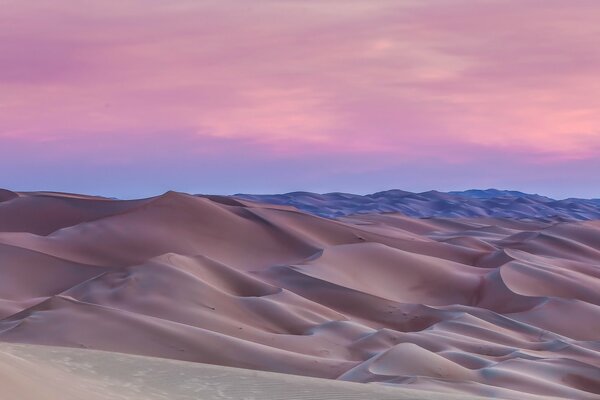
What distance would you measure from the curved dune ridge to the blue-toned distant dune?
149 ft

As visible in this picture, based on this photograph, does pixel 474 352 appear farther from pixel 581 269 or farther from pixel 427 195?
pixel 427 195

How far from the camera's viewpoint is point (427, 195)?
88.6 meters

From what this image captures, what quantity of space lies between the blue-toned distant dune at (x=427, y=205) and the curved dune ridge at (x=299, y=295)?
4548 cm

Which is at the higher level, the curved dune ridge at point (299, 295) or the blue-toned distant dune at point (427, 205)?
the blue-toned distant dune at point (427, 205)

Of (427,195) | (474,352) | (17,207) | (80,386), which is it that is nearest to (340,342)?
(474,352)

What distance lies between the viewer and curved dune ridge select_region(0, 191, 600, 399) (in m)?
12.8

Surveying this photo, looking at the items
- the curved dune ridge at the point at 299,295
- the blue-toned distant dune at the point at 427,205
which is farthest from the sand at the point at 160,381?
the blue-toned distant dune at the point at 427,205

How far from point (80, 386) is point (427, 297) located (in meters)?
14.0

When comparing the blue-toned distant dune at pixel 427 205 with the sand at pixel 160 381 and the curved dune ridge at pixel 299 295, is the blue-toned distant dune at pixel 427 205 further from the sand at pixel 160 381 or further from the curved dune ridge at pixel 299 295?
the sand at pixel 160 381

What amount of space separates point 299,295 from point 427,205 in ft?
212

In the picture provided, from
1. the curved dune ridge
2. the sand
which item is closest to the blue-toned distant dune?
the curved dune ridge

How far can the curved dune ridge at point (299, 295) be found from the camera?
12.8 meters

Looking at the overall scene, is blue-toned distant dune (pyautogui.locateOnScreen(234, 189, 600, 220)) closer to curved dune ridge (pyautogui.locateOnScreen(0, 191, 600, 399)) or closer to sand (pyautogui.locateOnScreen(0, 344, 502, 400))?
curved dune ridge (pyautogui.locateOnScreen(0, 191, 600, 399))

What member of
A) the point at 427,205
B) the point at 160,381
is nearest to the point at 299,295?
the point at 160,381
